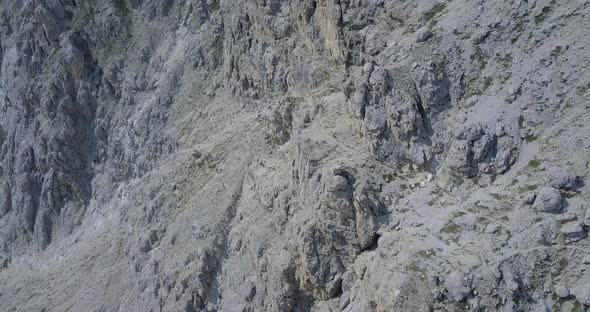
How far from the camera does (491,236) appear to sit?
25.1 m

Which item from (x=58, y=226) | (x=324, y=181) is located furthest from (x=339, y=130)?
(x=58, y=226)

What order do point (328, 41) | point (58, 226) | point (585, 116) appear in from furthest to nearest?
point (58, 226)
point (328, 41)
point (585, 116)

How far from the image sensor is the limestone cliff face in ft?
82.8

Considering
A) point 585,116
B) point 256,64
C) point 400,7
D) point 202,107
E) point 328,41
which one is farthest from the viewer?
point 202,107

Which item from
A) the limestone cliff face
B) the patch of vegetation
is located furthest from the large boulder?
the patch of vegetation

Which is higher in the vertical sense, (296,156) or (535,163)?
(296,156)

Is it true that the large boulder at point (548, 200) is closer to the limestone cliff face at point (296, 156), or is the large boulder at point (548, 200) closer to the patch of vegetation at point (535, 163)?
the limestone cliff face at point (296, 156)

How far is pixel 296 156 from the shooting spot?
3628 cm

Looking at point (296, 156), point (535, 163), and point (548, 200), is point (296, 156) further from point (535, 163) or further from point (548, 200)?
point (548, 200)

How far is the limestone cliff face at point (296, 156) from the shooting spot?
25.2m

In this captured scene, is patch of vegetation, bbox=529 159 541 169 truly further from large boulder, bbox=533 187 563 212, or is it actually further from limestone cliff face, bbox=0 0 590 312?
large boulder, bbox=533 187 563 212

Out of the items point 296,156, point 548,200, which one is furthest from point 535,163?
point 296,156

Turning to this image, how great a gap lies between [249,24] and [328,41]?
1143cm

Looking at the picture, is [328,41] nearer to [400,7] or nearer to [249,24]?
[400,7]
